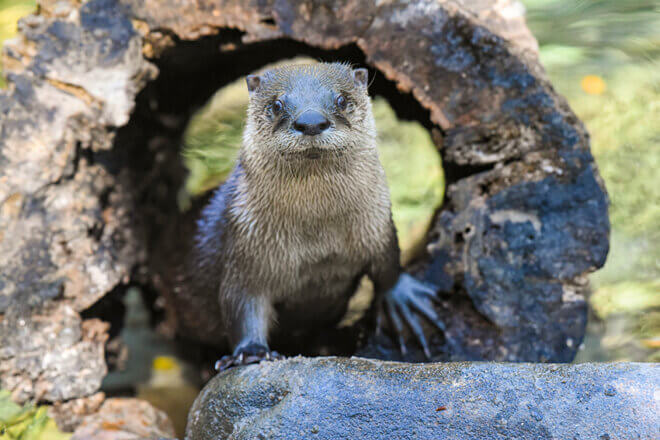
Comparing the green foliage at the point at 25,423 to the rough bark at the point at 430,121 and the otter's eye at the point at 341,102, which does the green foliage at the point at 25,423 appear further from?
the otter's eye at the point at 341,102

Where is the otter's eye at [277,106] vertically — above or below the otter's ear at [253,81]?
below

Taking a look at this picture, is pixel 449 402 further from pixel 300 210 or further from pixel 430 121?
pixel 430 121

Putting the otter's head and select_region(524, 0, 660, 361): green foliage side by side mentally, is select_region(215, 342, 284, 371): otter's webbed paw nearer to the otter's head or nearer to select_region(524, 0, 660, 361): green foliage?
the otter's head

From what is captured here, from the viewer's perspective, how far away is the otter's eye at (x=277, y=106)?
183 centimetres

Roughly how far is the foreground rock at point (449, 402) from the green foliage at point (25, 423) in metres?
0.82

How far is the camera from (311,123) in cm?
165

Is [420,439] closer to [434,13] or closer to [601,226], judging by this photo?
[601,226]

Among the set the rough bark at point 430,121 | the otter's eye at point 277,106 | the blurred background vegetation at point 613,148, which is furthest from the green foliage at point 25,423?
the otter's eye at point 277,106

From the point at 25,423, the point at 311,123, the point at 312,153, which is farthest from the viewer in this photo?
the point at 25,423

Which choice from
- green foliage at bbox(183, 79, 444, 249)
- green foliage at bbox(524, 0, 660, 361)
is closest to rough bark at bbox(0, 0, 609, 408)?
green foliage at bbox(524, 0, 660, 361)

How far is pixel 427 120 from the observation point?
2461mm

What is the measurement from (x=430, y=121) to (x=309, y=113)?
0.87 metres

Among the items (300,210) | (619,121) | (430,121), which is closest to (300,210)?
(300,210)

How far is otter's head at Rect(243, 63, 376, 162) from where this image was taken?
68.1 inches
